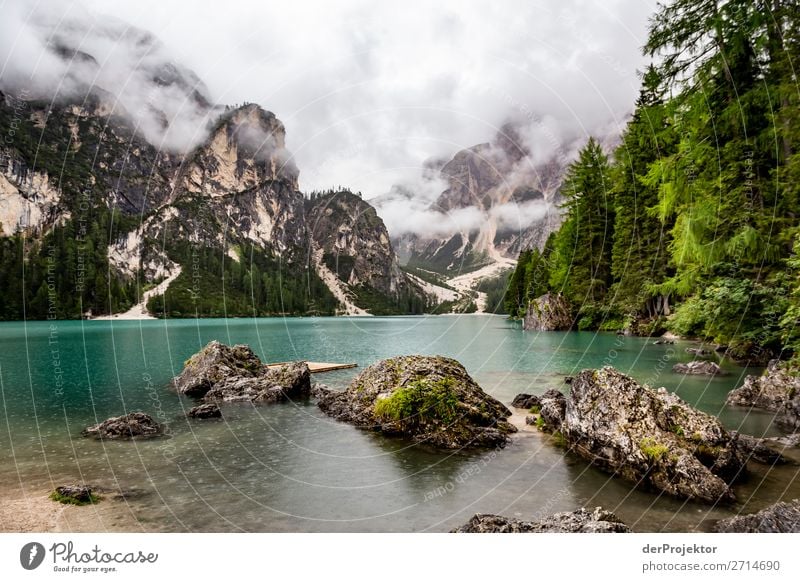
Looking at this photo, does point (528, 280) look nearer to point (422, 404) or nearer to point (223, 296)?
point (422, 404)

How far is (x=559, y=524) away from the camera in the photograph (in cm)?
608

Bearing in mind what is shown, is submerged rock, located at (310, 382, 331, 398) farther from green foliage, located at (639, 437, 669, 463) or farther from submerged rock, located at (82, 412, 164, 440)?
green foliage, located at (639, 437, 669, 463)

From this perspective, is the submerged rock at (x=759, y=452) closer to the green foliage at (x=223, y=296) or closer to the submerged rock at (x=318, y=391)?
the submerged rock at (x=318, y=391)

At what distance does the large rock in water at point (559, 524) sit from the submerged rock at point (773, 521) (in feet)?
5.65

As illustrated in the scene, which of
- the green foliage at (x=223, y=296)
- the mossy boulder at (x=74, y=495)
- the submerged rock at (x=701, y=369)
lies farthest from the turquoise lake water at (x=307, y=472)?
the green foliage at (x=223, y=296)

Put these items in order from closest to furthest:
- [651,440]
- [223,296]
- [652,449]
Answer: [652,449], [651,440], [223,296]

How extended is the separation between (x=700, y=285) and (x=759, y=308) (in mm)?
4510

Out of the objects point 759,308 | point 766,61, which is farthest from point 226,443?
point 759,308

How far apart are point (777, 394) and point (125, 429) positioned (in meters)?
21.2

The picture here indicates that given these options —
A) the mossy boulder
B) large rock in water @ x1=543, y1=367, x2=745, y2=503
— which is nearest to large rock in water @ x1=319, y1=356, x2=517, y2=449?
large rock in water @ x1=543, y1=367, x2=745, y2=503

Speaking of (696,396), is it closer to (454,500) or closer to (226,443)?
(454,500)

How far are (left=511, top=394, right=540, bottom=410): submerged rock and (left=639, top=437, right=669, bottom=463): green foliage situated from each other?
6.79 m

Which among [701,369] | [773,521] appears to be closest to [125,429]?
[773,521]

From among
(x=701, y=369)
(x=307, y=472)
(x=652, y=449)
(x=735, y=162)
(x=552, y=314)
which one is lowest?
(x=701, y=369)
